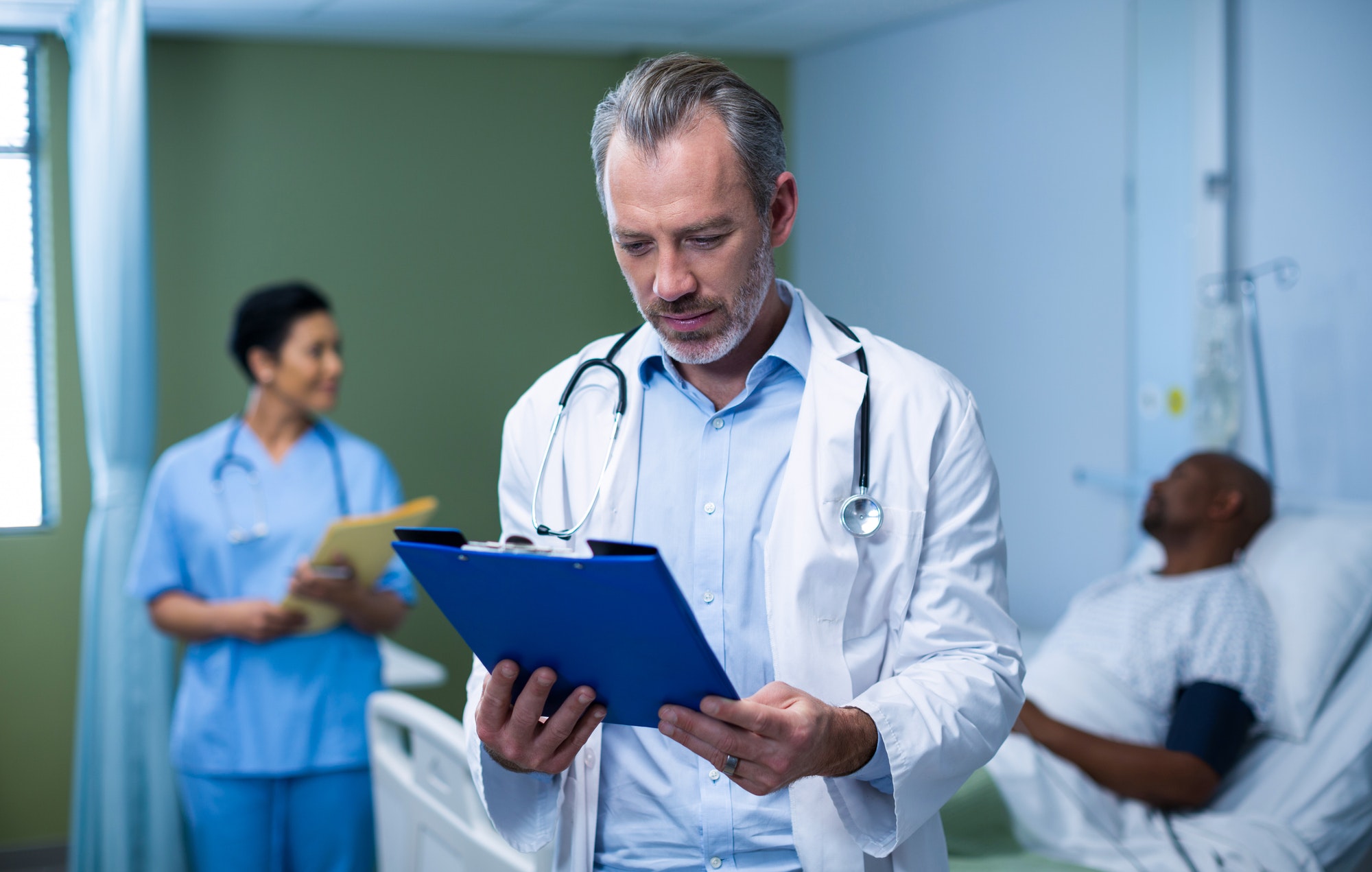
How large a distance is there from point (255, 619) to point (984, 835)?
4.08ft

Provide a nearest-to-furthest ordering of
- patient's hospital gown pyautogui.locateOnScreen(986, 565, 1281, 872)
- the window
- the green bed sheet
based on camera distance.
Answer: the green bed sheet < patient's hospital gown pyautogui.locateOnScreen(986, 565, 1281, 872) < the window

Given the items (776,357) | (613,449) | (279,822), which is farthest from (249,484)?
(776,357)

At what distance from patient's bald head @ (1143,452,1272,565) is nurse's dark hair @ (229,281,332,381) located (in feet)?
5.41

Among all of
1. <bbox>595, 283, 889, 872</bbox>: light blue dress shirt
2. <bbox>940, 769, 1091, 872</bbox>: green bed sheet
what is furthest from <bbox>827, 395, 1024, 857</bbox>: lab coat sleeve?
<bbox>940, 769, 1091, 872</bbox>: green bed sheet

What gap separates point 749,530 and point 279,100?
3.06 meters

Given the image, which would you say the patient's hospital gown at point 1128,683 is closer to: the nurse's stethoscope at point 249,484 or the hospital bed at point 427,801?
the hospital bed at point 427,801

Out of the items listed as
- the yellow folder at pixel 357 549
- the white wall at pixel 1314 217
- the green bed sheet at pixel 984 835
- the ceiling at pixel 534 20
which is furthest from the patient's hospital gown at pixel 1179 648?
the ceiling at pixel 534 20

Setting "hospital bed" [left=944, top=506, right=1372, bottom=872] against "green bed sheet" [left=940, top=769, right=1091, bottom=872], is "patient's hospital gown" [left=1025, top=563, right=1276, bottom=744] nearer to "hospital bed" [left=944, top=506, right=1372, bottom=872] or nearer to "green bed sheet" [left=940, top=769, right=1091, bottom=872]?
"hospital bed" [left=944, top=506, right=1372, bottom=872]

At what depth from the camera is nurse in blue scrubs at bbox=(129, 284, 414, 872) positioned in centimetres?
211

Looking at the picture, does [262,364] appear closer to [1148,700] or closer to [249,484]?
[249,484]

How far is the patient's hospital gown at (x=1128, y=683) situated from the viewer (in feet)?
6.13

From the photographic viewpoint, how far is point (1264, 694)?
6.74 ft

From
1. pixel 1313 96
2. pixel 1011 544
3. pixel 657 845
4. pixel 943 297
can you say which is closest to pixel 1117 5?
pixel 1313 96

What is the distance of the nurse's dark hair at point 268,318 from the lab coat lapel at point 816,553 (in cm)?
149
